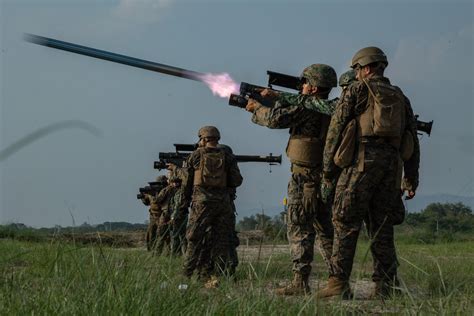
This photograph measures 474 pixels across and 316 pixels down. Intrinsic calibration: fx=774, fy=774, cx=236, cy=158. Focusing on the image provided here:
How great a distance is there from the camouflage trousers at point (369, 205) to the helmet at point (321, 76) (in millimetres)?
1166

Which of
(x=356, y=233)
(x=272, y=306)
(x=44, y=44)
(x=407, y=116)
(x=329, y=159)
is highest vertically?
(x=44, y=44)

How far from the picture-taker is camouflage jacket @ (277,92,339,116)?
6949 millimetres

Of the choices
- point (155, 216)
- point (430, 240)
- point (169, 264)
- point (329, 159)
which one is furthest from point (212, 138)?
point (430, 240)

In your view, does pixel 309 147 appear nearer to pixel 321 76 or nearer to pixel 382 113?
pixel 321 76

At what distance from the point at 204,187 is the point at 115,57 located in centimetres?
228

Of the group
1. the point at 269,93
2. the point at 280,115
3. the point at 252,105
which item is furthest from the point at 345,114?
the point at 252,105

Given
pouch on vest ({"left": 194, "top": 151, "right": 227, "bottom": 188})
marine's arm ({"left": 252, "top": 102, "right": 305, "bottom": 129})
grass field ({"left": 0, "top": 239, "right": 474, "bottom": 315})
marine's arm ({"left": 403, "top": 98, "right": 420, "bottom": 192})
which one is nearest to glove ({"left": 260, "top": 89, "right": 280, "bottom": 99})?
marine's arm ({"left": 252, "top": 102, "right": 305, "bottom": 129})

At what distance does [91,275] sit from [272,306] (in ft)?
3.98

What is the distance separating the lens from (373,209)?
6.61 meters

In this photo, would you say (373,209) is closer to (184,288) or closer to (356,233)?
(356,233)

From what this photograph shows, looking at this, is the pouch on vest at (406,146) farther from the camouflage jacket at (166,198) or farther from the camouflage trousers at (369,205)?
the camouflage jacket at (166,198)

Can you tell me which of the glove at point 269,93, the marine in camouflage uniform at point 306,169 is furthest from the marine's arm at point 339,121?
the glove at point 269,93

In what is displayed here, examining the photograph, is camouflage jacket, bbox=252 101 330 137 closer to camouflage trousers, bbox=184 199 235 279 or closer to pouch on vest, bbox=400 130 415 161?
pouch on vest, bbox=400 130 415 161

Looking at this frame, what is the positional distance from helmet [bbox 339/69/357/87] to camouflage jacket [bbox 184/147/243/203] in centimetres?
236
